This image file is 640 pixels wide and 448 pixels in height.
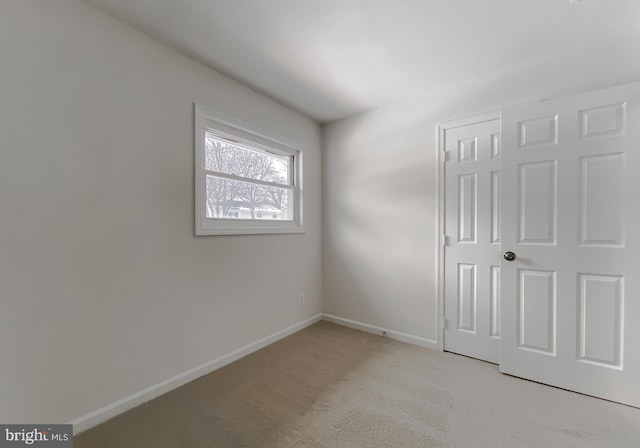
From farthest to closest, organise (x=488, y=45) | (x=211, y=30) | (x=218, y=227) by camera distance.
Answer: (x=218, y=227) < (x=488, y=45) < (x=211, y=30)

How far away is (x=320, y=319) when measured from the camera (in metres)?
3.42

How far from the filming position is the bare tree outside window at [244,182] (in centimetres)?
232

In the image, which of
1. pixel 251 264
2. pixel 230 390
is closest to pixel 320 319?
pixel 251 264

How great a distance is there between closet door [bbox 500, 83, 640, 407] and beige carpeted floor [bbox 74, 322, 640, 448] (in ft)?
0.82

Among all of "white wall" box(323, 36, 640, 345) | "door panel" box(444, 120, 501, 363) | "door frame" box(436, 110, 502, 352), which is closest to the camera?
"white wall" box(323, 36, 640, 345)

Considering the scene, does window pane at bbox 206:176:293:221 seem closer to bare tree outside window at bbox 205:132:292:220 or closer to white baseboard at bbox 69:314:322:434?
bare tree outside window at bbox 205:132:292:220

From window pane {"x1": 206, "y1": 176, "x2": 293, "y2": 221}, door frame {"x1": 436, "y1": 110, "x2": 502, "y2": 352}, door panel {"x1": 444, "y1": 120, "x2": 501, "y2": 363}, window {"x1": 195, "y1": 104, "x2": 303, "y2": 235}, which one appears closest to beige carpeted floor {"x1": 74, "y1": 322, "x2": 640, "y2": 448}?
door panel {"x1": 444, "y1": 120, "x2": 501, "y2": 363}

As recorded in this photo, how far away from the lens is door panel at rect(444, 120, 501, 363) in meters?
2.31

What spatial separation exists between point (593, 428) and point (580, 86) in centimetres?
227

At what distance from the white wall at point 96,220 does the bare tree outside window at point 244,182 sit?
24 centimetres

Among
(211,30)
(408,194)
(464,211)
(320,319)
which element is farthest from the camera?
(320,319)

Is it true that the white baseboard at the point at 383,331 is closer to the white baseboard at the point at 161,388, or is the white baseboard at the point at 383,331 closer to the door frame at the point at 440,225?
the door frame at the point at 440,225

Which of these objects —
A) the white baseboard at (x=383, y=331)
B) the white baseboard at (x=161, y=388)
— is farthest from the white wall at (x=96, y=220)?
the white baseboard at (x=383, y=331)

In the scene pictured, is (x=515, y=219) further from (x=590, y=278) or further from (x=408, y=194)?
(x=408, y=194)
